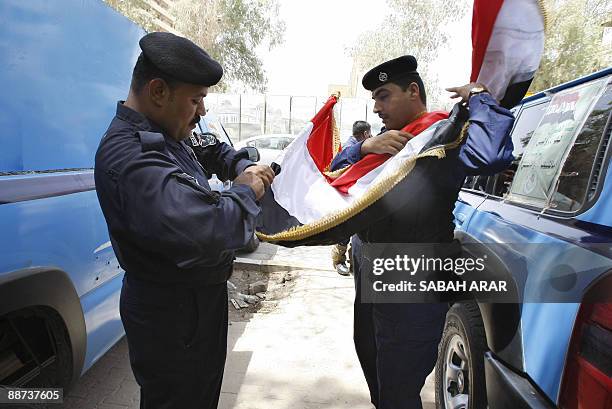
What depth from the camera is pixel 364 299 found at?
203cm

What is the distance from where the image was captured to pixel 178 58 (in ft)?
4.37

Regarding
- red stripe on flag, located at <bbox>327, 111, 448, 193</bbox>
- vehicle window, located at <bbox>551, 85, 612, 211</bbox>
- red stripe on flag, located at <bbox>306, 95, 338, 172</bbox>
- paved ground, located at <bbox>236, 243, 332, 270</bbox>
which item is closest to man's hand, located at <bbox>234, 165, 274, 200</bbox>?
red stripe on flag, located at <bbox>327, 111, 448, 193</bbox>

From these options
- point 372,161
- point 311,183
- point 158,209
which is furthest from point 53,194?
point 372,161

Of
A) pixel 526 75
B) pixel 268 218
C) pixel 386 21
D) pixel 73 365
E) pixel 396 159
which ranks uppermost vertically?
pixel 386 21

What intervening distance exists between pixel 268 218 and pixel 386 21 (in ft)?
76.9

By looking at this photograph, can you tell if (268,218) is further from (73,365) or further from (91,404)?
(91,404)

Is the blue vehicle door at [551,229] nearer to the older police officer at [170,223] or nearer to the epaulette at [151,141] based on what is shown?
the older police officer at [170,223]

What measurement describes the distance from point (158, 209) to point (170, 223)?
5 cm

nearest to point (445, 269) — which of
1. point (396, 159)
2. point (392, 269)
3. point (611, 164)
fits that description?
point (392, 269)

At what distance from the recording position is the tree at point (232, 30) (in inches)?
833

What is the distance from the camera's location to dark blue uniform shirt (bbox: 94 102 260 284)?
117 centimetres

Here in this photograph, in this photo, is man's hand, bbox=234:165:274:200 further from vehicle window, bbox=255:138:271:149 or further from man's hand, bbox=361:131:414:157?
vehicle window, bbox=255:138:271:149

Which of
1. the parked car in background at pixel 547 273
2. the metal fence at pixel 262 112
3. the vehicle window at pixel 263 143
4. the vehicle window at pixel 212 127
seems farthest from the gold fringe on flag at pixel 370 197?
the metal fence at pixel 262 112

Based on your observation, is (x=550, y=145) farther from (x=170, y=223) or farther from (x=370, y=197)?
(x=170, y=223)
